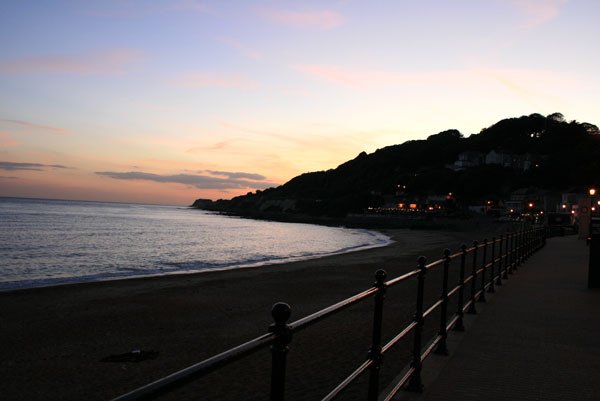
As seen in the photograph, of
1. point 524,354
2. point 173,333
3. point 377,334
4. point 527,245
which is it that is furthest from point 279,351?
point 527,245

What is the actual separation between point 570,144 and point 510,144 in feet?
77.8

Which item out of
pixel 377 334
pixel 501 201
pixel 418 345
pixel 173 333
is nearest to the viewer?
pixel 377 334

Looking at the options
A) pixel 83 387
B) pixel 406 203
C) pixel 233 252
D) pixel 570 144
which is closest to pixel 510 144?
pixel 570 144

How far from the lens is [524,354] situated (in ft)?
20.1

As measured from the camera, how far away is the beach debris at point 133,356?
27.6ft

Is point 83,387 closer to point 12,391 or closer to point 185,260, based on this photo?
point 12,391

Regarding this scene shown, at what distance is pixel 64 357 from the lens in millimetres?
8734

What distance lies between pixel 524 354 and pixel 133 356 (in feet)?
19.2

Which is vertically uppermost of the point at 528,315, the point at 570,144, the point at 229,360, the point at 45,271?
the point at 570,144

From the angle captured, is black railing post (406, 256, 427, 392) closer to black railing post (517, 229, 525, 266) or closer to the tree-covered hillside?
black railing post (517, 229, 525, 266)

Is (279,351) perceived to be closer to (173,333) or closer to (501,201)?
(173,333)

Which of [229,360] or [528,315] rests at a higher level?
[229,360]

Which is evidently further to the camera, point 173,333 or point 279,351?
point 173,333

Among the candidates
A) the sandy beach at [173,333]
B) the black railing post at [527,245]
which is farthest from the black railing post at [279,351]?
→ the black railing post at [527,245]
